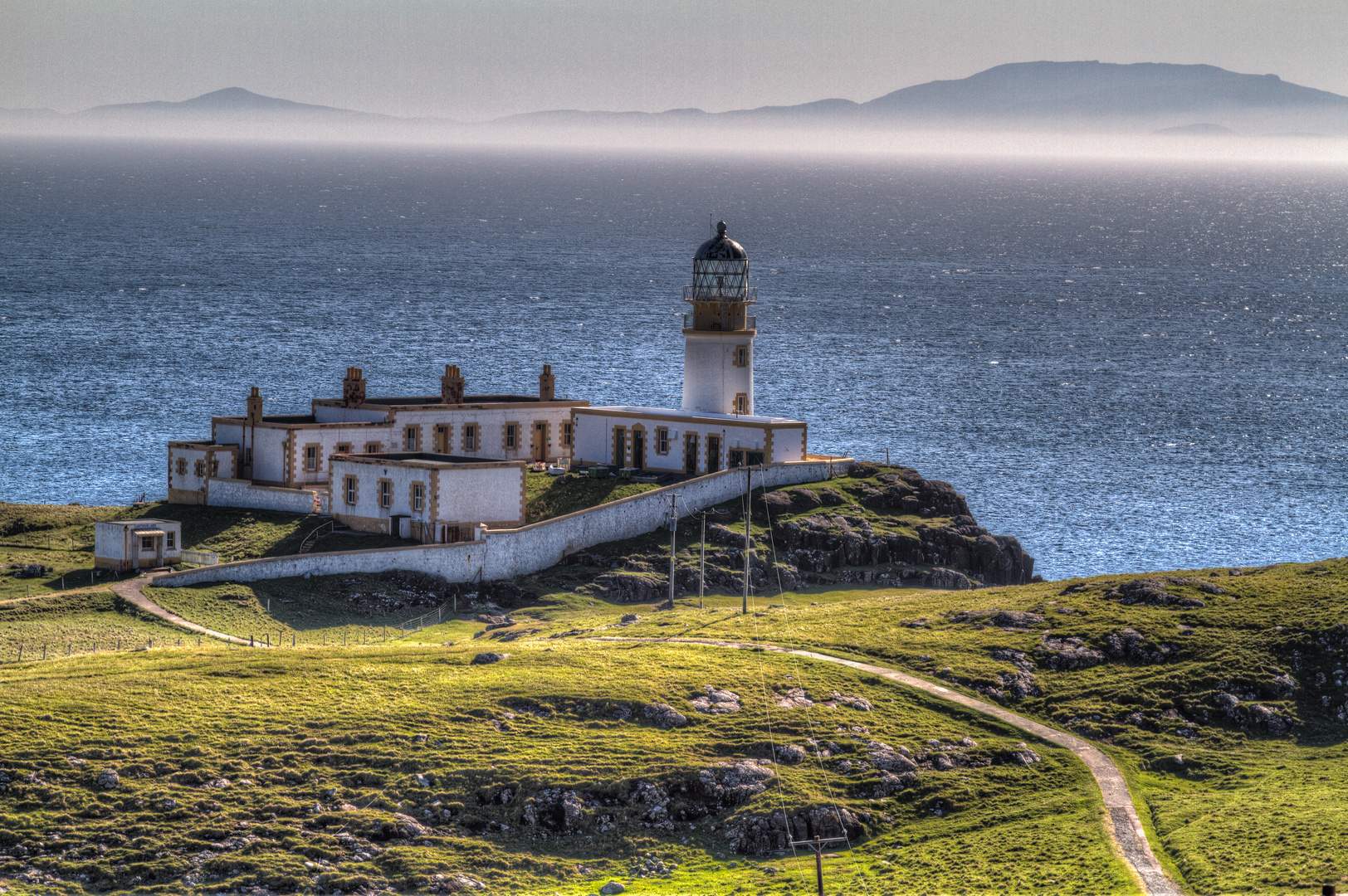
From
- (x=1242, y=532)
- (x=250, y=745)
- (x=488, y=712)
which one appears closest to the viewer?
(x=250, y=745)

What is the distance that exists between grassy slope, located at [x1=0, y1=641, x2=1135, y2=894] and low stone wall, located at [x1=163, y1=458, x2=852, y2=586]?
38.1 feet

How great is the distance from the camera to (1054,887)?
124 ft

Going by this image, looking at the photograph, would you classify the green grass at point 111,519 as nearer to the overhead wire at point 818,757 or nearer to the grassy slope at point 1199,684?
the grassy slope at point 1199,684

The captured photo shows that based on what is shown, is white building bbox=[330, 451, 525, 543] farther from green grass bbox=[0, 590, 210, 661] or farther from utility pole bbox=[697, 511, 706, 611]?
green grass bbox=[0, 590, 210, 661]

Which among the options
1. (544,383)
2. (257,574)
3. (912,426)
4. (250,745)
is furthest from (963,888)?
(912,426)

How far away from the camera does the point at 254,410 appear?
77000 millimetres

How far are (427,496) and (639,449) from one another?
1497 cm

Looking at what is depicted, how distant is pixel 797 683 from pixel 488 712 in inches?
378

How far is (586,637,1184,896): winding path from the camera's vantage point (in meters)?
38.8

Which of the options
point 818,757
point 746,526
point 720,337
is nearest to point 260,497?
point 746,526

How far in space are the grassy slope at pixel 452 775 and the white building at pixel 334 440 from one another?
23182 mm

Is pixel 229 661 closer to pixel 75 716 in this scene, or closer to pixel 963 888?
pixel 75 716

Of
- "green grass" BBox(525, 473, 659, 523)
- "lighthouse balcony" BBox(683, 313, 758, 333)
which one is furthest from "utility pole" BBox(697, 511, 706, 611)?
"lighthouse balcony" BBox(683, 313, 758, 333)

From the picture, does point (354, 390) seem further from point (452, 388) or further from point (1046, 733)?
point (1046, 733)
